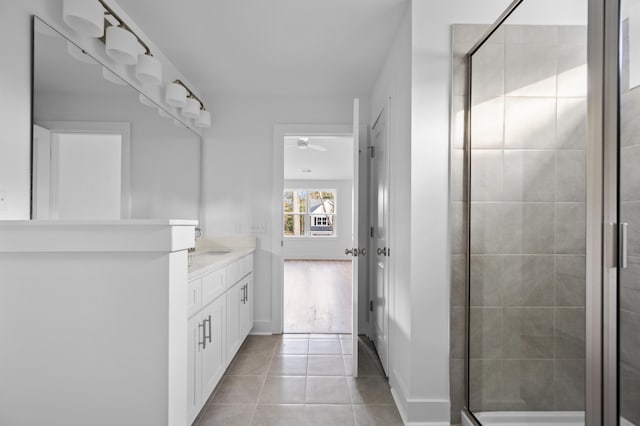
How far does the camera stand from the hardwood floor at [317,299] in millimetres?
3974

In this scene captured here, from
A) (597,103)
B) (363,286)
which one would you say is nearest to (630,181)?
(597,103)

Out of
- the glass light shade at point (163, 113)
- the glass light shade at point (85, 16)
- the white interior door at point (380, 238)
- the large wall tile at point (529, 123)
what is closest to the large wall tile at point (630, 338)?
the large wall tile at point (529, 123)

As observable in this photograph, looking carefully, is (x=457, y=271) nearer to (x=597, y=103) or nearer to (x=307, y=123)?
(x=597, y=103)

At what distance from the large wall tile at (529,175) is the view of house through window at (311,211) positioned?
8.52 metres

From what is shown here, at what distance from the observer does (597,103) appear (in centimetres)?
111

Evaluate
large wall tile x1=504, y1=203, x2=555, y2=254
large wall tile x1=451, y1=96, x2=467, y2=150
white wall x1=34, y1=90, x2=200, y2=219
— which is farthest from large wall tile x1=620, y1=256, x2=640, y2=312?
white wall x1=34, y1=90, x2=200, y2=219

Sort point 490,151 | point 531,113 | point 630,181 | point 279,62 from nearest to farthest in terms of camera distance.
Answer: point 630,181, point 531,113, point 490,151, point 279,62

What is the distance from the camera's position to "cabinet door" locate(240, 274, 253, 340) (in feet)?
10.2

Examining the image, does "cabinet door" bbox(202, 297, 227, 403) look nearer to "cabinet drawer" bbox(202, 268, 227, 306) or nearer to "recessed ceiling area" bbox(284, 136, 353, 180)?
"cabinet drawer" bbox(202, 268, 227, 306)

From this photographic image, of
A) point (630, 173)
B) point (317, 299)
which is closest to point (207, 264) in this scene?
point (630, 173)

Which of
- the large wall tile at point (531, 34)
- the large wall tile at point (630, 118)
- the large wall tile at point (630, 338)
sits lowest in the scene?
the large wall tile at point (630, 338)

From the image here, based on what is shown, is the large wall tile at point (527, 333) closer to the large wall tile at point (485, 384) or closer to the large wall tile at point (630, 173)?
the large wall tile at point (485, 384)

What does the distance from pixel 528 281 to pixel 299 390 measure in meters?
1.67

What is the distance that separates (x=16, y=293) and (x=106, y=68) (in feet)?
4.89
